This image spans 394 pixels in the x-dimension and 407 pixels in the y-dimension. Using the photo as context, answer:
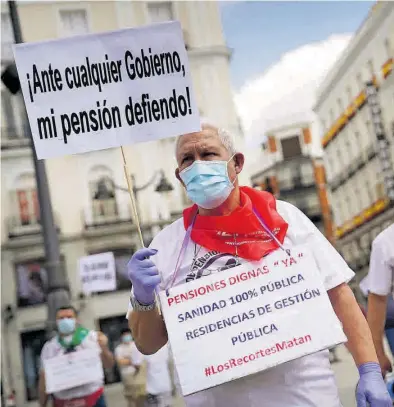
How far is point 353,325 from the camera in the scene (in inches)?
110

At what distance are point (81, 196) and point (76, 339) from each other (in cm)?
2288

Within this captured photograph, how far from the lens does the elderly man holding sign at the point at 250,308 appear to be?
268 cm

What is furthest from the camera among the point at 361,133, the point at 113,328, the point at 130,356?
the point at 361,133

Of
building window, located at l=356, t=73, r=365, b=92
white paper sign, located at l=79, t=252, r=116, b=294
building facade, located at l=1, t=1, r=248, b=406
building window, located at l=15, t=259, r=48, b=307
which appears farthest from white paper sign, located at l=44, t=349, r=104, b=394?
building window, located at l=356, t=73, r=365, b=92

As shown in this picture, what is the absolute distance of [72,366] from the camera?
6883mm

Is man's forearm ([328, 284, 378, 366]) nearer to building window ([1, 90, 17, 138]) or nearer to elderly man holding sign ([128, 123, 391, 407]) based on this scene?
elderly man holding sign ([128, 123, 391, 407])

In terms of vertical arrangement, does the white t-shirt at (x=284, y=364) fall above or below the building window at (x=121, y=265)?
below

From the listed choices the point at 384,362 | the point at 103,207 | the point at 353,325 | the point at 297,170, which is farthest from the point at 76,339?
the point at 297,170

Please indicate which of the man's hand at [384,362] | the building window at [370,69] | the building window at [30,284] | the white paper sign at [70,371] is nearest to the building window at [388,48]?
the building window at [370,69]

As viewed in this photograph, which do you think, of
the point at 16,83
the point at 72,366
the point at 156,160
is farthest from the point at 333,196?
the point at 72,366

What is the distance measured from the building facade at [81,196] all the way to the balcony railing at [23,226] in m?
0.04

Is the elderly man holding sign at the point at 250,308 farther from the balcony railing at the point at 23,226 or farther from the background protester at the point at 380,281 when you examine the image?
the balcony railing at the point at 23,226

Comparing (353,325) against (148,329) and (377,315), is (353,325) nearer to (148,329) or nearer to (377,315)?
(148,329)

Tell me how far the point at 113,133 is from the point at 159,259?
558mm
